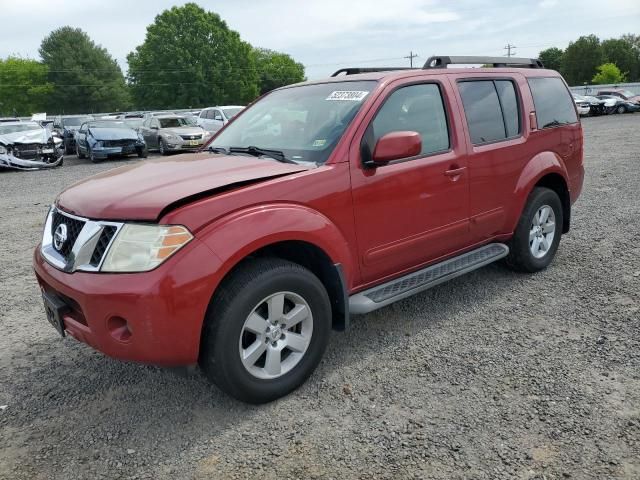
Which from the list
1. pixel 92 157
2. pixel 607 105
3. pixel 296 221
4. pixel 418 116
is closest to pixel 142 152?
pixel 92 157

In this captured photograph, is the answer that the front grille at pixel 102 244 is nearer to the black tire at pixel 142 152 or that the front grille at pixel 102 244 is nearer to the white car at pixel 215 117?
the black tire at pixel 142 152

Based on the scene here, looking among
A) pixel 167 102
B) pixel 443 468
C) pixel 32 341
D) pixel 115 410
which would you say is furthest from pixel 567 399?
pixel 167 102

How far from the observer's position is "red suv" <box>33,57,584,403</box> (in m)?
2.66

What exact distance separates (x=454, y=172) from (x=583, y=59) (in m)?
93.1

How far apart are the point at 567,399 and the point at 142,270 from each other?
239cm

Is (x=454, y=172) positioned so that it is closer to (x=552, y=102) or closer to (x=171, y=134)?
(x=552, y=102)

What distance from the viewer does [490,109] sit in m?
4.38

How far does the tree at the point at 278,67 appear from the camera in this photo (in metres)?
97.8

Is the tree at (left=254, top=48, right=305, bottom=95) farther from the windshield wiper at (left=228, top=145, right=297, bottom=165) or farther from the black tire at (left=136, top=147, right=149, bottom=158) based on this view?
the windshield wiper at (left=228, top=145, right=297, bottom=165)

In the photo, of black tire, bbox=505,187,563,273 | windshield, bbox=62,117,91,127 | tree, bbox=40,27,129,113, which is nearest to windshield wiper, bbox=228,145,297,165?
black tire, bbox=505,187,563,273

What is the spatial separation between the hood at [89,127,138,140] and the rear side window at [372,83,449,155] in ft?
51.3

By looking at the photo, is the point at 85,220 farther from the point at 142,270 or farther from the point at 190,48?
the point at 190,48

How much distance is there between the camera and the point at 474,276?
5020 millimetres

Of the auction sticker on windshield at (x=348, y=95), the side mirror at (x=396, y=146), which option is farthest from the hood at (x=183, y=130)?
the side mirror at (x=396, y=146)
